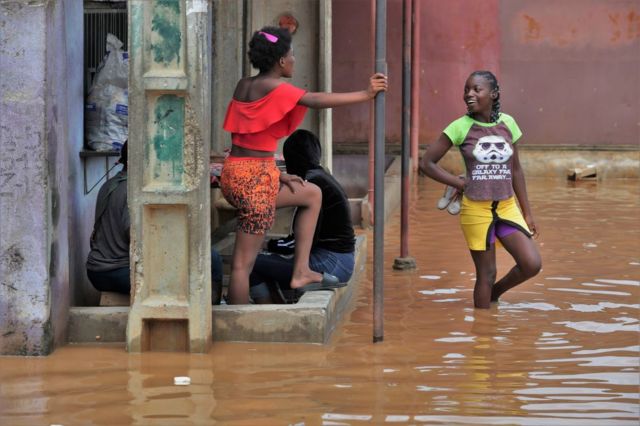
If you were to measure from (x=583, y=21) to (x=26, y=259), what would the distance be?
12892 mm

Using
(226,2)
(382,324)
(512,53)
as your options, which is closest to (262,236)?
(382,324)

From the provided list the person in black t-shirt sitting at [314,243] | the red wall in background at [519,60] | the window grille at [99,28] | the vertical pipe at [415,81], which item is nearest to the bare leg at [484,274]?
the person in black t-shirt sitting at [314,243]

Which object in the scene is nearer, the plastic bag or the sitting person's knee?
the plastic bag

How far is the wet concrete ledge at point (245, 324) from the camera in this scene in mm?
6754

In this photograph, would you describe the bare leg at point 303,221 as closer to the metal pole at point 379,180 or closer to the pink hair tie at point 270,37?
the metal pole at point 379,180

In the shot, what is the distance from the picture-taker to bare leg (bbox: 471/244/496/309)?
307 inches

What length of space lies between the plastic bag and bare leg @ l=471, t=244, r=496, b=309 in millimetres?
2359

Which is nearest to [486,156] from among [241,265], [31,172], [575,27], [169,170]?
[241,265]

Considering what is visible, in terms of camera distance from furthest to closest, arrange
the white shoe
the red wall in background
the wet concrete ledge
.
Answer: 1. the red wall in background
2. the white shoe
3. the wet concrete ledge

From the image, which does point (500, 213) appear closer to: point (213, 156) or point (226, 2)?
point (213, 156)

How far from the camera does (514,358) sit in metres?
6.51

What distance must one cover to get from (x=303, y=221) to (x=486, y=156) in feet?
4.20

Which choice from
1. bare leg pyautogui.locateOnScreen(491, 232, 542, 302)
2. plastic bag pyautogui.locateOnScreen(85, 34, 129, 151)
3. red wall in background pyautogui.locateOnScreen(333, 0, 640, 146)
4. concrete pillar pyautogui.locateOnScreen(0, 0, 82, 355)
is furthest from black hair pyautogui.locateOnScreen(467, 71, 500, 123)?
red wall in background pyautogui.locateOnScreen(333, 0, 640, 146)

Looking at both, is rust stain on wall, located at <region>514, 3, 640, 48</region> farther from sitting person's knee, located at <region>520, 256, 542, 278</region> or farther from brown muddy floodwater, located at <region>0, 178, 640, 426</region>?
sitting person's knee, located at <region>520, 256, 542, 278</region>
